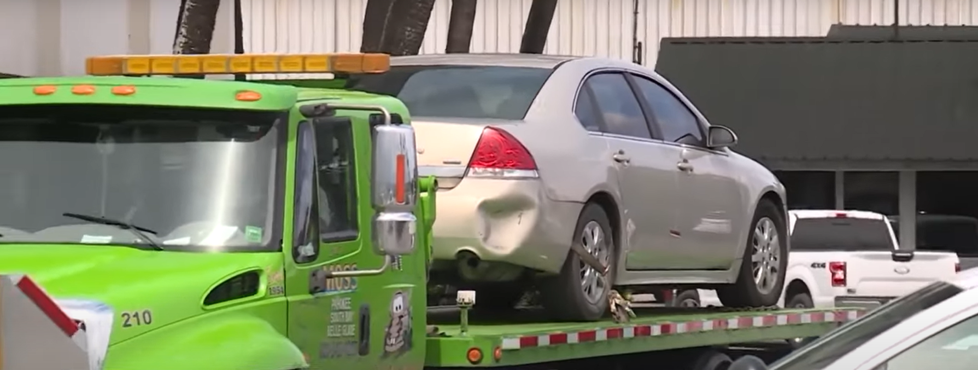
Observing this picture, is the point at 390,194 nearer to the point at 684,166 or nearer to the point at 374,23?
the point at 684,166

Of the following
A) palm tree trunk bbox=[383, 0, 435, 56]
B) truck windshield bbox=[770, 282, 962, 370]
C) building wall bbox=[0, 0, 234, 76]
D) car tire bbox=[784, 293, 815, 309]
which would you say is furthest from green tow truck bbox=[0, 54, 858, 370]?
building wall bbox=[0, 0, 234, 76]

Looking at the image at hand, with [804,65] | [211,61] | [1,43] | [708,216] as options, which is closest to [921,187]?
[804,65]

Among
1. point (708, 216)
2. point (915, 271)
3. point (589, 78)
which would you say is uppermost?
point (589, 78)

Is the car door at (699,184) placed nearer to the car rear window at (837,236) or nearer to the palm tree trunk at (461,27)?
the palm tree trunk at (461,27)

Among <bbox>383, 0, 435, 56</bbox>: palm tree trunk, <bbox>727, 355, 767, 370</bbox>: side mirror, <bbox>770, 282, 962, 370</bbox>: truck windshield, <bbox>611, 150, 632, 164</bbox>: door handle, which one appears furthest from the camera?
<bbox>383, 0, 435, 56</bbox>: palm tree trunk

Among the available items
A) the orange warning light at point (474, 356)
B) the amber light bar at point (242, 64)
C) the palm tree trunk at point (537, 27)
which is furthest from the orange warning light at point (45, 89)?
the palm tree trunk at point (537, 27)

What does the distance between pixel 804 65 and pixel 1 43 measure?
12.4m

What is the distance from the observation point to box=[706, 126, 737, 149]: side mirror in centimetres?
959

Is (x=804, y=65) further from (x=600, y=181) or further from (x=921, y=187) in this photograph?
(x=600, y=181)

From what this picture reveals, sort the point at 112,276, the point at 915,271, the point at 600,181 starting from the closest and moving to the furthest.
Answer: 1. the point at 112,276
2. the point at 600,181
3. the point at 915,271

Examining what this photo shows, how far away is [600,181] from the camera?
8.10m

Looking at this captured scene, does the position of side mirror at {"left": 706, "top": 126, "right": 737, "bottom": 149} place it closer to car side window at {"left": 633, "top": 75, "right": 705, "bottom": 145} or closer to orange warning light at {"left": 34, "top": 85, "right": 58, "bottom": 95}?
car side window at {"left": 633, "top": 75, "right": 705, "bottom": 145}

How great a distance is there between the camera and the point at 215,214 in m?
5.67

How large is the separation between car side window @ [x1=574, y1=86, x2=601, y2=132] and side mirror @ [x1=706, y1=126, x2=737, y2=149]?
1.40 meters
